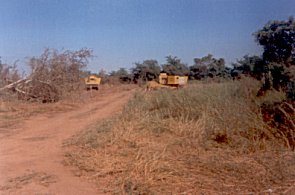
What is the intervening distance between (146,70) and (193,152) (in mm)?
32671

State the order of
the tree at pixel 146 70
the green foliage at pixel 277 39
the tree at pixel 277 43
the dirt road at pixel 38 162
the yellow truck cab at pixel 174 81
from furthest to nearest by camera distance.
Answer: the tree at pixel 146 70
the yellow truck cab at pixel 174 81
the green foliage at pixel 277 39
the tree at pixel 277 43
the dirt road at pixel 38 162

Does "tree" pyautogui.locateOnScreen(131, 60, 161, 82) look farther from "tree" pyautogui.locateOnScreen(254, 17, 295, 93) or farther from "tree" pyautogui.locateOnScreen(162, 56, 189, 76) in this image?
"tree" pyautogui.locateOnScreen(254, 17, 295, 93)

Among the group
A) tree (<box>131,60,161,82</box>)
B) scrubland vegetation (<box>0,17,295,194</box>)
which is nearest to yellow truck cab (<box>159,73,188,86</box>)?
scrubland vegetation (<box>0,17,295,194</box>)

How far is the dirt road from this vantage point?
15.0 ft

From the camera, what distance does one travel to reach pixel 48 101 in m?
14.7

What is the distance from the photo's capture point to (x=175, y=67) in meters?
40.5

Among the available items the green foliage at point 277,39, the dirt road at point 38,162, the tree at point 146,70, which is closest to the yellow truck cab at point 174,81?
the green foliage at point 277,39

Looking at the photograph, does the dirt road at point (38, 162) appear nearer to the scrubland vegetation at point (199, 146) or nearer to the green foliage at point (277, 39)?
→ the scrubland vegetation at point (199, 146)

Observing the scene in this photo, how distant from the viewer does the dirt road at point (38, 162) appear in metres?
4.58

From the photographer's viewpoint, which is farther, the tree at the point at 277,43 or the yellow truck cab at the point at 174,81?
the yellow truck cab at the point at 174,81

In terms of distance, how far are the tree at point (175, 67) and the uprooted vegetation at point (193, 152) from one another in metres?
30.5

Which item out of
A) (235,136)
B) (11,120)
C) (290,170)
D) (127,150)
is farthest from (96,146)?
(11,120)

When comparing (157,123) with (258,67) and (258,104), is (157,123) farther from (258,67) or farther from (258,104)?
(258,67)

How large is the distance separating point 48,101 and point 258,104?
9.13m
